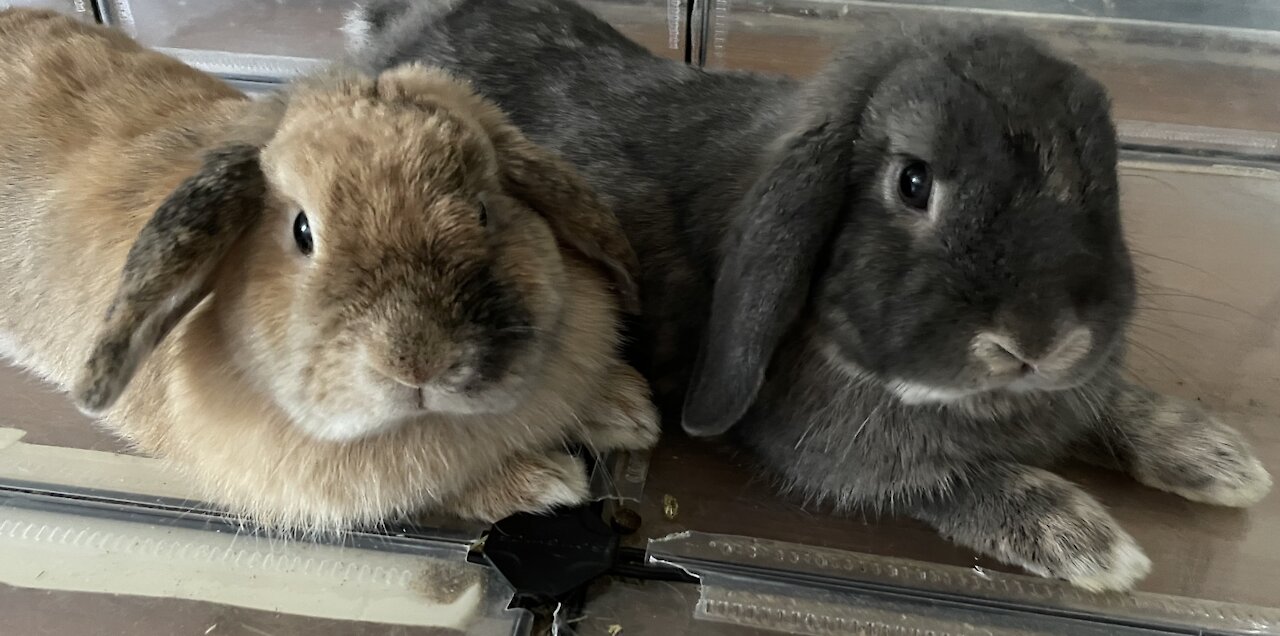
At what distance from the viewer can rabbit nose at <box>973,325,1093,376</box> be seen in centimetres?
92

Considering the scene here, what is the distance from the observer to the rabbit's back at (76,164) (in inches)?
44.4

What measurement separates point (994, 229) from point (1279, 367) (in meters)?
0.83

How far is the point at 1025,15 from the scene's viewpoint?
2.38 meters

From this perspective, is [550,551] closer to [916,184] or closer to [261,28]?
[916,184]

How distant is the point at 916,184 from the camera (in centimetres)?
102

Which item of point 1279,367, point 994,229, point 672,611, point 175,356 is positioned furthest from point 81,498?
point 1279,367

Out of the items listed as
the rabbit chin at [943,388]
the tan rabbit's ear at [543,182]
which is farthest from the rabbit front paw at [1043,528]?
the tan rabbit's ear at [543,182]

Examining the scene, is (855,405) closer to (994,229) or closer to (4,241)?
(994,229)

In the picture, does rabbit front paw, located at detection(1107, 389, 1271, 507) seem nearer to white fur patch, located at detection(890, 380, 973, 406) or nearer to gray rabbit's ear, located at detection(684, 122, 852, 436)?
white fur patch, located at detection(890, 380, 973, 406)

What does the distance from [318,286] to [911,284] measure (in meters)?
0.58

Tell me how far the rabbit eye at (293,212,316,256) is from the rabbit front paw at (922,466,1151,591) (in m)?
0.77

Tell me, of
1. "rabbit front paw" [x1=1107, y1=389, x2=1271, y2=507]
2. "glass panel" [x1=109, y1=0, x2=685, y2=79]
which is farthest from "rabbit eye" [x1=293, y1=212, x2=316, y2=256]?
"glass panel" [x1=109, y1=0, x2=685, y2=79]

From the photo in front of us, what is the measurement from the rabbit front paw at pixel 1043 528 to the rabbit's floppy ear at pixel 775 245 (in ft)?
0.97

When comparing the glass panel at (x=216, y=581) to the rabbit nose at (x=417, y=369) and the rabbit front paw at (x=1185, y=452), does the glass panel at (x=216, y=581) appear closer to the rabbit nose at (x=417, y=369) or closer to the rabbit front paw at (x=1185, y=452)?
the rabbit nose at (x=417, y=369)
